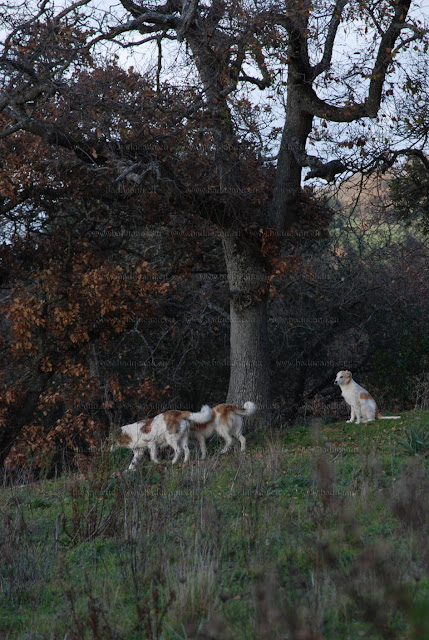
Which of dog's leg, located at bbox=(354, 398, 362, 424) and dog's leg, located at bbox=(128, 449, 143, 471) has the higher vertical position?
dog's leg, located at bbox=(354, 398, 362, 424)

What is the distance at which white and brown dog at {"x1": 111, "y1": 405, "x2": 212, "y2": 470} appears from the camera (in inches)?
456

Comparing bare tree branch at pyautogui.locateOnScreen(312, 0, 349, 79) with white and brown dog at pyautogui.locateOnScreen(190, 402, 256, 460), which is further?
bare tree branch at pyautogui.locateOnScreen(312, 0, 349, 79)

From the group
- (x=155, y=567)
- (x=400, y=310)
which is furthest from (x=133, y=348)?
(x=155, y=567)

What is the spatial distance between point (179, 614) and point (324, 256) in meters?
15.3

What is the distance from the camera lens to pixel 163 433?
11562mm

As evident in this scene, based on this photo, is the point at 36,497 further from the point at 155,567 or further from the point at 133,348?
the point at 133,348

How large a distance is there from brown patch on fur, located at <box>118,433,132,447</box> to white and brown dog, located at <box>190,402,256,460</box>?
3.39ft

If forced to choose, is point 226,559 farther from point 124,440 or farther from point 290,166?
point 290,166

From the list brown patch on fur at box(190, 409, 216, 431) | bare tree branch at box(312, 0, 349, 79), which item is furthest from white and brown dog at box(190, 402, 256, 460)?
bare tree branch at box(312, 0, 349, 79)

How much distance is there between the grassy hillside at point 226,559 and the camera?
14.1ft

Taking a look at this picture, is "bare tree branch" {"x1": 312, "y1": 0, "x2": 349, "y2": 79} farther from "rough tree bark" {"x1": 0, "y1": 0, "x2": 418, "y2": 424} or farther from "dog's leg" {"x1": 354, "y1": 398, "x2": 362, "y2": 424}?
"dog's leg" {"x1": 354, "y1": 398, "x2": 362, "y2": 424}

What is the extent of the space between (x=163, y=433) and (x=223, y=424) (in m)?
1.13

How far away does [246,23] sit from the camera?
1219 centimetres

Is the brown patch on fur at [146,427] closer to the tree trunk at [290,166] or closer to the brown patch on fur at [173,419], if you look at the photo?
the brown patch on fur at [173,419]
